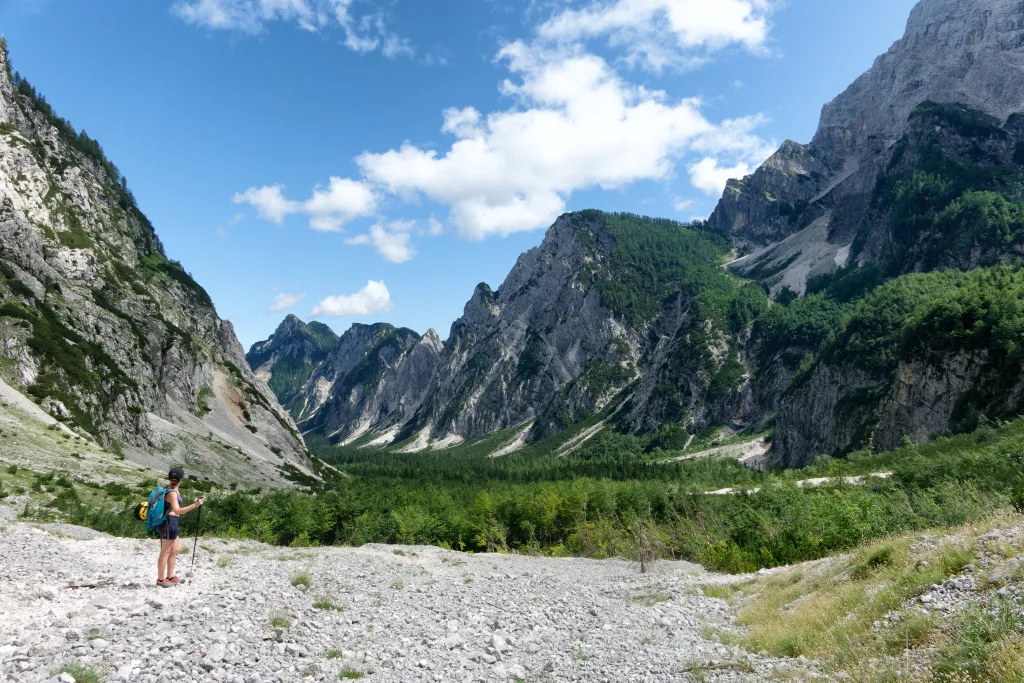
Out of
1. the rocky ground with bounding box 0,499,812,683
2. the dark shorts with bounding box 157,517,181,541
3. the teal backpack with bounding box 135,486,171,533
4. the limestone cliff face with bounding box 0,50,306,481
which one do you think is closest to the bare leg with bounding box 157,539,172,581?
the dark shorts with bounding box 157,517,181,541

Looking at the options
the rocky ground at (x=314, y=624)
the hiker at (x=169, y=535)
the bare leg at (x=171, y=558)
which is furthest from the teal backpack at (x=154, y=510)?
the rocky ground at (x=314, y=624)

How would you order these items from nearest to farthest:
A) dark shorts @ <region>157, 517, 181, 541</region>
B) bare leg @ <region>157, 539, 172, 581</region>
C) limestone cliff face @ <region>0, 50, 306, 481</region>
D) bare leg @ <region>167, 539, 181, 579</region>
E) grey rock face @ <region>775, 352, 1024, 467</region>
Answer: dark shorts @ <region>157, 517, 181, 541</region>, bare leg @ <region>157, 539, 172, 581</region>, bare leg @ <region>167, 539, 181, 579</region>, limestone cliff face @ <region>0, 50, 306, 481</region>, grey rock face @ <region>775, 352, 1024, 467</region>

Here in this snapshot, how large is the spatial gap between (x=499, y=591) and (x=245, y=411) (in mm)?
130212

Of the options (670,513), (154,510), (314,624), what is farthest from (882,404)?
(154,510)

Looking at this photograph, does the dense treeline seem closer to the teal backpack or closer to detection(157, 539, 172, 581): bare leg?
detection(157, 539, 172, 581): bare leg

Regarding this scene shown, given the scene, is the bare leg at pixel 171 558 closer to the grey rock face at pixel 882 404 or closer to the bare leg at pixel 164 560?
the bare leg at pixel 164 560

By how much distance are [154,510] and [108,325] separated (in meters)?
105

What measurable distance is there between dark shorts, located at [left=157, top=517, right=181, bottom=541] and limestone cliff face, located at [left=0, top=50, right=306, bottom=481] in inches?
2778

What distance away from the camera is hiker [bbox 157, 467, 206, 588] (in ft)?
54.6

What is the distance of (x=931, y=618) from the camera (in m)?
11.2

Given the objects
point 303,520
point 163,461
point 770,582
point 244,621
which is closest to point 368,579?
point 244,621

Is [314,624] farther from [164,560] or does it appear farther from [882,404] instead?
[882,404]

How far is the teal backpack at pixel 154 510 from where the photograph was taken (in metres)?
16.4

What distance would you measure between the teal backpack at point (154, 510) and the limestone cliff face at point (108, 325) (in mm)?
70363
